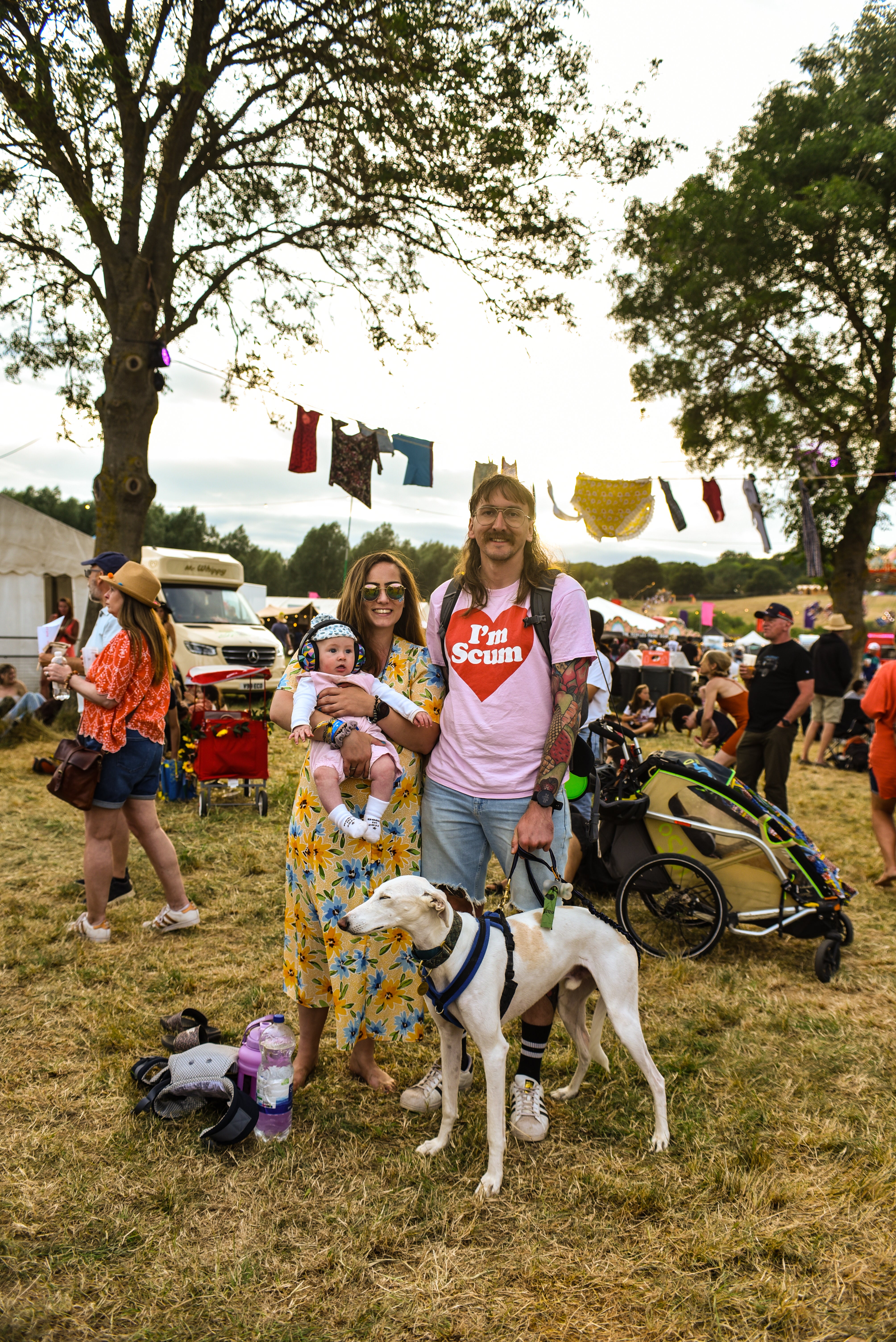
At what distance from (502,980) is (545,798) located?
60 cm

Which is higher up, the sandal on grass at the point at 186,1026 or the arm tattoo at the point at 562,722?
the arm tattoo at the point at 562,722

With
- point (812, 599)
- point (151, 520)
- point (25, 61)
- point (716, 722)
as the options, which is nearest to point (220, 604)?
point (25, 61)

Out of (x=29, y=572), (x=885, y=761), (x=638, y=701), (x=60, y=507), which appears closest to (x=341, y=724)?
(x=885, y=761)

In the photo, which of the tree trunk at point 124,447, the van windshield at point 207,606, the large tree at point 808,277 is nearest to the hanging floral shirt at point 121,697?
the tree trunk at point 124,447

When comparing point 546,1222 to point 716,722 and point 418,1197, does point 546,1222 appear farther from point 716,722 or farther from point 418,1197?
point 716,722

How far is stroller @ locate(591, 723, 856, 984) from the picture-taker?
451cm

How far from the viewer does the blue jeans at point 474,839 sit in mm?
2707

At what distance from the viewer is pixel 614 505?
12859 mm

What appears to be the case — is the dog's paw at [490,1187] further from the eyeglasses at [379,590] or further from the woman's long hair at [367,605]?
the eyeglasses at [379,590]

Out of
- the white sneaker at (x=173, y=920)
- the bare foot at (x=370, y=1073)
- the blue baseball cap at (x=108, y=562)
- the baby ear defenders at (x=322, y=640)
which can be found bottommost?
the white sneaker at (x=173, y=920)

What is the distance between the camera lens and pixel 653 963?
14.9 ft

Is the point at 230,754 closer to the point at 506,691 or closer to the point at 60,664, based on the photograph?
the point at 60,664

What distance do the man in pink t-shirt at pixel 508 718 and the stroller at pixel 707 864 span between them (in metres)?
2.05

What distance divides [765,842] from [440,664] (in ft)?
8.58
